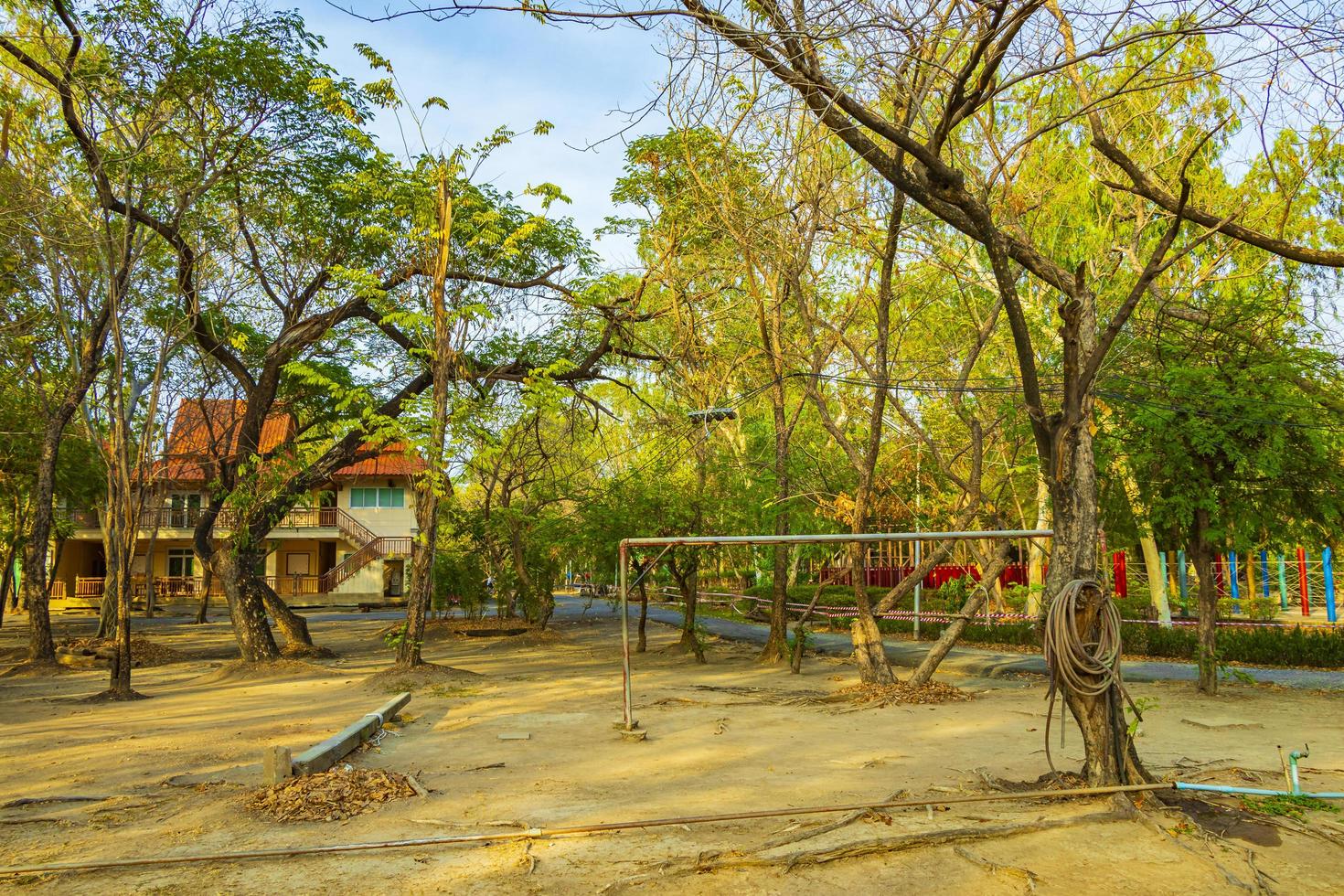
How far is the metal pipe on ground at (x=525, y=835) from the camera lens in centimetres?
531

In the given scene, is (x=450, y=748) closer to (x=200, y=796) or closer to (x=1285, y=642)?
(x=200, y=796)

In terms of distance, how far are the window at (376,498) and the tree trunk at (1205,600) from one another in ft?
118

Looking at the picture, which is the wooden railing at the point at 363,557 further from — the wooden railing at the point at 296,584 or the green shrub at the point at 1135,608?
the green shrub at the point at 1135,608

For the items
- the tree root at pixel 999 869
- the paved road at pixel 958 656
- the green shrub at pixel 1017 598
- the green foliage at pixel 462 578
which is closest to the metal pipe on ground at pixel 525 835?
the tree root at pixel 999 869

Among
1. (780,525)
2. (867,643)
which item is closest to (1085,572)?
(867,643)

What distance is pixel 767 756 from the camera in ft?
28.9

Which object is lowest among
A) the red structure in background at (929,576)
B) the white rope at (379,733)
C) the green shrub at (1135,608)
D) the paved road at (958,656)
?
the paved road at (958,656)

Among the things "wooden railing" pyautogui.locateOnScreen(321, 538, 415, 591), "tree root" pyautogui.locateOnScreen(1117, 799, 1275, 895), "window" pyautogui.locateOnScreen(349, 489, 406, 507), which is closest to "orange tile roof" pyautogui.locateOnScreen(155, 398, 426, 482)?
"window" pyautogui.locateOnScreen(349, 489, 406, 507)

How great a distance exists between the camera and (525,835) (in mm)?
5746

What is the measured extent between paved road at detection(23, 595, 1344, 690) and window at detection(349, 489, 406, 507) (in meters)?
10.3

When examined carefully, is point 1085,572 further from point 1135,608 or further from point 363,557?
point 363,557

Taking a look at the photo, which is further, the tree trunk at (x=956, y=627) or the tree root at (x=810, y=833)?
the tree trunk at (x=956, y=627)

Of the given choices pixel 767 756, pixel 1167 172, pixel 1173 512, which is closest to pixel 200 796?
pixel 767 756

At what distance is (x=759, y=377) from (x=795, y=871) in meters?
18.0
